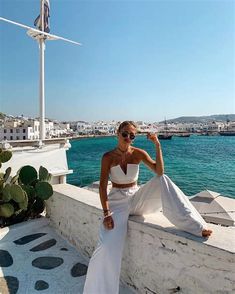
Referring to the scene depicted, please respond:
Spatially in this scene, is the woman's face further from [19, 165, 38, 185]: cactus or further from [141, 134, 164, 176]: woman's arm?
[19, 165, 38, 185]: cactus

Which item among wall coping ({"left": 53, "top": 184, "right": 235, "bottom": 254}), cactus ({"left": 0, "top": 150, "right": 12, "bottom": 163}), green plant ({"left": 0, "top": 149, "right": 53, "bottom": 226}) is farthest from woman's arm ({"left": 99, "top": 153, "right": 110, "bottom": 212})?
cactus ({"left": 0, "top": 150, "right": 12, "bottom": 163})

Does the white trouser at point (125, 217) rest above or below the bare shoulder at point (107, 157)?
below

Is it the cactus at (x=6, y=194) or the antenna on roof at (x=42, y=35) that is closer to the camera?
the cactus at (x=6, y=194)

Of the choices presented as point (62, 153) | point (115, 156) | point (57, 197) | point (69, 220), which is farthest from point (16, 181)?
point (115, 156)

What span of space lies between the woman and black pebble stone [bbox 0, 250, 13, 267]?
4.60 feet

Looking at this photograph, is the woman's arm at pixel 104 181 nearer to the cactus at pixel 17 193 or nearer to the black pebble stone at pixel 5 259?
the black pebble stone at pixel 5 259

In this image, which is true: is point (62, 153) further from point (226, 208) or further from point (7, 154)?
point (226, 208)

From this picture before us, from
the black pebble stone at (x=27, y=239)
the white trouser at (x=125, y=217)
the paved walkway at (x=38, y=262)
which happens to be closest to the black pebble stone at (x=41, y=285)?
the paved walkway at (x=38, y=262)

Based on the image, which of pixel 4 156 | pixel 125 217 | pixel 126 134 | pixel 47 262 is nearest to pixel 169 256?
pixel 125 217

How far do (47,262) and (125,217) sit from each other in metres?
1.46

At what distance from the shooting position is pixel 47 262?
3.84 meters

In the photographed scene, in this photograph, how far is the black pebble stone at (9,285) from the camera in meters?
3.20

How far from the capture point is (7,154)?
16.6 feet

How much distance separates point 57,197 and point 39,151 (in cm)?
230
